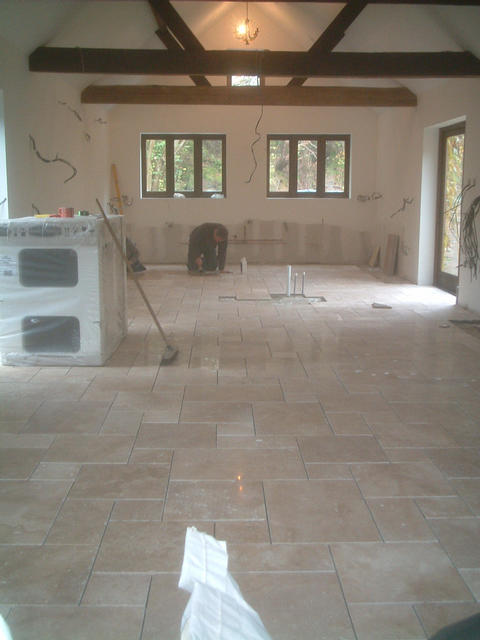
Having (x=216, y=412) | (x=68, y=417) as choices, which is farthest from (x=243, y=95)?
(x=68, y=417)

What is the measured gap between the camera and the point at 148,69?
21.5 feet

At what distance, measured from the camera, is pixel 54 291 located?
4.72 metres

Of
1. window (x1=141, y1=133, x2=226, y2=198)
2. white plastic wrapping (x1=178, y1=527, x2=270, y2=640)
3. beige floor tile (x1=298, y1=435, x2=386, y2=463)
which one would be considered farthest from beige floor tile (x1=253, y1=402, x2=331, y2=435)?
window (x1=141, y1=133, x2=226, y2=198)

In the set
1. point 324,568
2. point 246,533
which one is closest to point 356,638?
point 324,568

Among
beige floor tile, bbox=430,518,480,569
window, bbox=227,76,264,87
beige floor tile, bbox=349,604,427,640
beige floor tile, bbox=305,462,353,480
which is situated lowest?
beige floor tile, bbox=349,604,427,640

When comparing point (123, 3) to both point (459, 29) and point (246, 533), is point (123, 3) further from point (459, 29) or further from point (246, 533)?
point (246, 533)

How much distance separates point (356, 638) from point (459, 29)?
6356mm

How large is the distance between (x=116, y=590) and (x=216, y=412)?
1801 mm

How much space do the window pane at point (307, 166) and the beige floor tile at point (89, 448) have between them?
347 inches

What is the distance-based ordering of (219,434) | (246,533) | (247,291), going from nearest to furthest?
(246,533) < (219,434) < (247,291)

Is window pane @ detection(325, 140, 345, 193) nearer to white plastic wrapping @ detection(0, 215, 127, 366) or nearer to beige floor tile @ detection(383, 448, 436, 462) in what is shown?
white plastic wrapping @ detection(0, 215, 127, 366)

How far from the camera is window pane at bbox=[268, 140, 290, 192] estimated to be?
11.5 metres

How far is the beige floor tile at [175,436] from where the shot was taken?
340 cm

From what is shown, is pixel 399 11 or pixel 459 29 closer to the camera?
pixel 459 29
